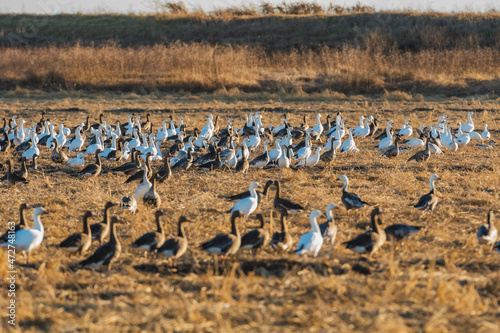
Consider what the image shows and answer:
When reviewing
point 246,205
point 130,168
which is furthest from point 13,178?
point 246,205

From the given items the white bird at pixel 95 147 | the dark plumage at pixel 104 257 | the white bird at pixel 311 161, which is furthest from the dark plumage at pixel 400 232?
the white bird at pixel 95 147

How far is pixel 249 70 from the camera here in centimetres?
2691

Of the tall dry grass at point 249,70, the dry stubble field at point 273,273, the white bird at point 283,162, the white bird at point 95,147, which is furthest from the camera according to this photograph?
the tall dry grass at point 249,70

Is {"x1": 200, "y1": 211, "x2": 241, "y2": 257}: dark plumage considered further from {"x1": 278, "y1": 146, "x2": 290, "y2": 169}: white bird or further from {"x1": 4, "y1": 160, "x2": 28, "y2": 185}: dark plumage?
{"x1": 278, "y1": 146, "x2": 290, "y2": 169}: white bird

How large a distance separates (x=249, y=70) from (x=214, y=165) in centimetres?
1593

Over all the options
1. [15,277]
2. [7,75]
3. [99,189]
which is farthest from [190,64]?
[15,277]

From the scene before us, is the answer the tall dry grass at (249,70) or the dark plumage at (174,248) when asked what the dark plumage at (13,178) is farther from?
the tall dry grass at (249,70)

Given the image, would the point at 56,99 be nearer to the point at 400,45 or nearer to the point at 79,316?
the point at 400,45

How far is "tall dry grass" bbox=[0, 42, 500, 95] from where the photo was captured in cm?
2516

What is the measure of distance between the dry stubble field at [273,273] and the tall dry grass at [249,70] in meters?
14.8

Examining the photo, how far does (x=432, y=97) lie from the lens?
923 inches

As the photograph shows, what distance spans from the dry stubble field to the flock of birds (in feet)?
0.55

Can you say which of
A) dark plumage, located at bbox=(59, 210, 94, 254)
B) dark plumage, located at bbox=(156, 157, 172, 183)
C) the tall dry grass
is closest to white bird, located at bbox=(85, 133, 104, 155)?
dark plumage, located at bbox=(156, 157, 172, 183)

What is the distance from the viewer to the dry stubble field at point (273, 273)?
4504mm
